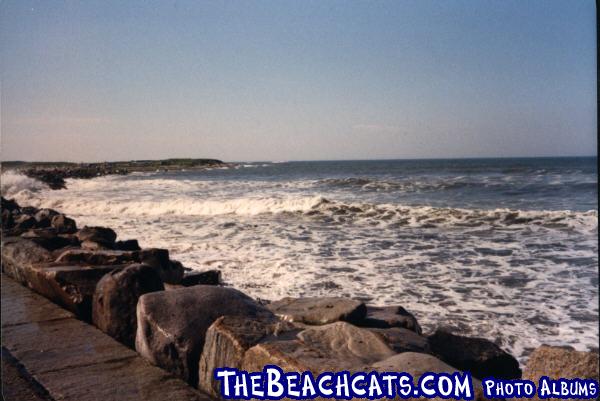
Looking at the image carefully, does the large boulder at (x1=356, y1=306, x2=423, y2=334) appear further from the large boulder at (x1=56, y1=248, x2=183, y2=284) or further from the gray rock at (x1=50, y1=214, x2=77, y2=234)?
the gray rock at (x1=50, y1=214, x2=77, y2=234)

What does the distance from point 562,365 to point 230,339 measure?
1.35 m

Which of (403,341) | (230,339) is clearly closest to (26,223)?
(230,339)

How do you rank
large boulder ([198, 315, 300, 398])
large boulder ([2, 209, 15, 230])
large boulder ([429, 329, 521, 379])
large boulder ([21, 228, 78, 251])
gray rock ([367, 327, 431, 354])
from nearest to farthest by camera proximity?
1. large boulder ([198, 315, 300, 398])
2. gray rock ([367, 327, 431, 354])
3. large boulder ([429, 329, 521, 379])
4. large boulder ([21, 228, 78, 251])
5. large boulder ([2, 209, 15, 230])

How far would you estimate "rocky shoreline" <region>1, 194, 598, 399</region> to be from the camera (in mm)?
1922

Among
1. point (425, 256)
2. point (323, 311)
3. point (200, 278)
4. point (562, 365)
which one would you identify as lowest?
point (425, 256)

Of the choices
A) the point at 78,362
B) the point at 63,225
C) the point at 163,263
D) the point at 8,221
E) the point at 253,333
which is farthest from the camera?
the point at 8,221

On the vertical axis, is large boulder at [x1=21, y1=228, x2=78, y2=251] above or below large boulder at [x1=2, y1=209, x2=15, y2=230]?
above

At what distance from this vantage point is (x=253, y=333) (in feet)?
7.43

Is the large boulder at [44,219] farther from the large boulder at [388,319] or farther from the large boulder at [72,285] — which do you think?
the large boulder at [388,319]

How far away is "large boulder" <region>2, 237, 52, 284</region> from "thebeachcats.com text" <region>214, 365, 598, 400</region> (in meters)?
3.20

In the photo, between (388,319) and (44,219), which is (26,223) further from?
(388,319)

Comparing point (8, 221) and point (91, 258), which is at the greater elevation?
point (91, 258)

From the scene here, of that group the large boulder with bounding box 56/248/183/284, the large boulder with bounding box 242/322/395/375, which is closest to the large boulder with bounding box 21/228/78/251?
the large boulder with bounding box 56/248/183/284

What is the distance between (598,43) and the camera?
4.60 ft
